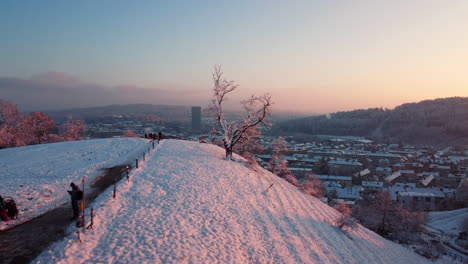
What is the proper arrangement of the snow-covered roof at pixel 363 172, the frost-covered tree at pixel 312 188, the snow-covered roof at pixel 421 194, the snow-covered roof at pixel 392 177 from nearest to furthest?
the frost-covered tree at pixel 312 188, the snow-covered roof at pixel 421 194, the snow-covered roof at pixel 392 177, the snow-covered roof at pixel 363 172

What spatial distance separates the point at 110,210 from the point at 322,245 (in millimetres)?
13275

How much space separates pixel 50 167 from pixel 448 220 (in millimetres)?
68904

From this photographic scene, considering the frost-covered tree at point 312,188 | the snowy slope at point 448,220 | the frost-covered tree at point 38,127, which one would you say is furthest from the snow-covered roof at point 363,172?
the frost-covered tree at point 38,127

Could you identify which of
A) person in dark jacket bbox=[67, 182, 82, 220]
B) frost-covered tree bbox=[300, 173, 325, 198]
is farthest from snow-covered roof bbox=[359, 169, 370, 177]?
person in dark jacket bbox=[67, 182, 82, 220]

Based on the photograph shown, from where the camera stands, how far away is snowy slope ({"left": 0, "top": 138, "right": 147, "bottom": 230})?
15.5 metres

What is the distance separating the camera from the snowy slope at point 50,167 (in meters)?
15.5

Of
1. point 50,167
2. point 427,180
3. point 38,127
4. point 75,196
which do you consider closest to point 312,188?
point 50,167

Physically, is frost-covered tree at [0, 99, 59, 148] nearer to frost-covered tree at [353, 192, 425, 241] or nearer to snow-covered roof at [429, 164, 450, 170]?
frost-covered tree at [353, 192, 425, 241]

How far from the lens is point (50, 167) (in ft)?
77.2

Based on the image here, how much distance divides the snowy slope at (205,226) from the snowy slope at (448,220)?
104ft

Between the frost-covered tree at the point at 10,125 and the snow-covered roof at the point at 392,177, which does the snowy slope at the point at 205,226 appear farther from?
the snow-covered roof at the point at 392,177

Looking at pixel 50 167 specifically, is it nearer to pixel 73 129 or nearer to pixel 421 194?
pixel 73 129

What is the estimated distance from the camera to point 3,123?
42719 mm

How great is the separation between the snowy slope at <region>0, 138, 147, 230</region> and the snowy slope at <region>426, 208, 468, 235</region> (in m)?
56.6
